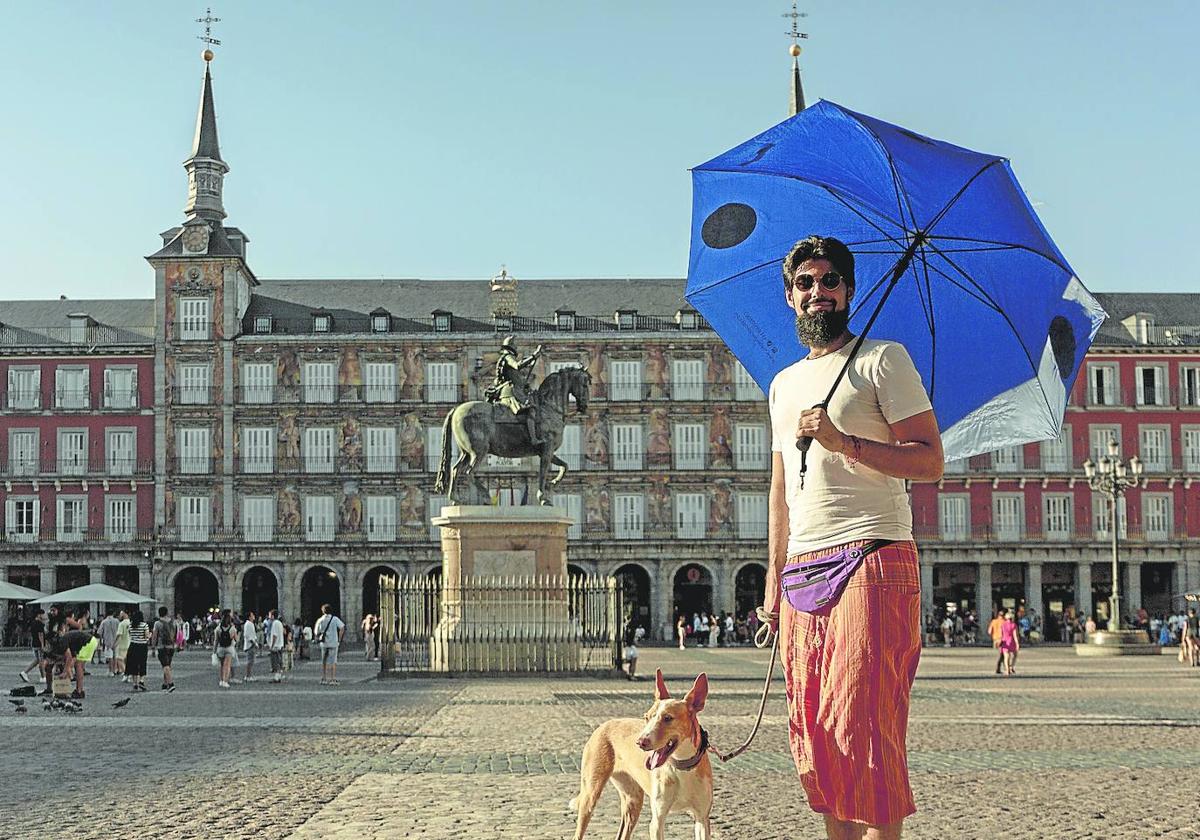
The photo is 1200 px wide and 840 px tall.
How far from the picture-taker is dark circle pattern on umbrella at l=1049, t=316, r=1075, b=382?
5.96 meters

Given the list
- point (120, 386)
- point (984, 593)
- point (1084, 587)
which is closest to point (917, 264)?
point (984, 593)

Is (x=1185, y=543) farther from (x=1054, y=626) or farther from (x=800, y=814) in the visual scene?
(x=800, y=814)

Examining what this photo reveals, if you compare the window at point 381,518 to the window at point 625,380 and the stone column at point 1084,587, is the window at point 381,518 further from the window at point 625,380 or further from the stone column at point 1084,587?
the stone column at point 1084,587

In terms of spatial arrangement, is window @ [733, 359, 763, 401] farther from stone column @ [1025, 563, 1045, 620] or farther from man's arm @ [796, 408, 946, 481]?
man's arm @ [796, 408, 946, 481]

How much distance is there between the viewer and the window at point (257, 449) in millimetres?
60781

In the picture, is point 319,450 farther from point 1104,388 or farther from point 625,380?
point 1104,388

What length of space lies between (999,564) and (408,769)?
2130 inches

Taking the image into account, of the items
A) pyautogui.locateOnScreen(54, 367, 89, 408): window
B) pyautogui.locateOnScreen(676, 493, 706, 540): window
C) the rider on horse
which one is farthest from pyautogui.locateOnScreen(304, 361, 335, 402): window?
the rider on horse

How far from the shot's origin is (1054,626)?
6162 centimetres

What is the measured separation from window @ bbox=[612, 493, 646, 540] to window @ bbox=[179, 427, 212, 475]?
15994mm

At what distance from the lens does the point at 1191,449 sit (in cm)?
6303

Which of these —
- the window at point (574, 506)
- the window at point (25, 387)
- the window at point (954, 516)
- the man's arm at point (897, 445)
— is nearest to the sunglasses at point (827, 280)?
the man's arm at point (897, 445)

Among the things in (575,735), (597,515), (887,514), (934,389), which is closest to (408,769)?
(575,735)

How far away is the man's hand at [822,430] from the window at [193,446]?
191 ft
